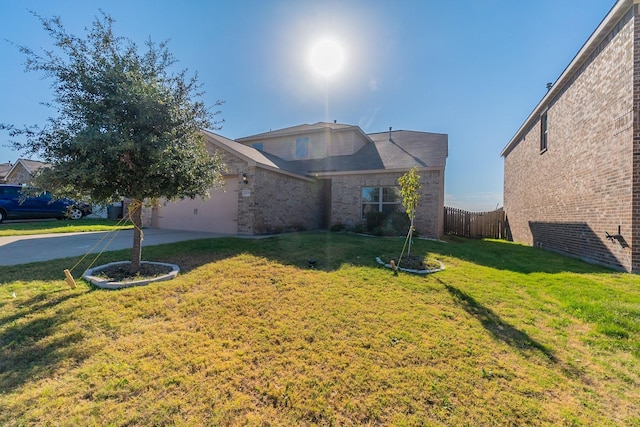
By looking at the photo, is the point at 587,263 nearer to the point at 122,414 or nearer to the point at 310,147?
the point at 122,414

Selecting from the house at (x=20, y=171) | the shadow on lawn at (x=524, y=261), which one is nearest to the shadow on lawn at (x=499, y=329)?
the shadow on lawn at (x=524, y=261)

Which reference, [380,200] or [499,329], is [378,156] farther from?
[499,329]

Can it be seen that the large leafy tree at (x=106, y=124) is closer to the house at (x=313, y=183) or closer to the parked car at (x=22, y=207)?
the house at (x=313, y=183)

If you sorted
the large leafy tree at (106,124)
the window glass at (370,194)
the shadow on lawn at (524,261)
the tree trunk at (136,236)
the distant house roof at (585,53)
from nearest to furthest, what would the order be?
the large leafy tree at (106,124), the tree trunk at (136,236), the distant house roof at (585,53), the shadow on lawn at (524,261), the window glass at (370,194)

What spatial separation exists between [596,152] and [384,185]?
6.89 meters

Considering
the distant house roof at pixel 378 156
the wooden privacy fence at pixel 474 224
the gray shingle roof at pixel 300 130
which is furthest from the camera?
the gray shingle roof at pixel 300 130

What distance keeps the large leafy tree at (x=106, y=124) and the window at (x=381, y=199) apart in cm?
888

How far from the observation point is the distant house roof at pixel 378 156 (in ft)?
39.3

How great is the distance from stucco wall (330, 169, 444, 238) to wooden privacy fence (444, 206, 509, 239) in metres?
2.63

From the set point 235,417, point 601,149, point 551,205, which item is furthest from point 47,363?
point 551,205

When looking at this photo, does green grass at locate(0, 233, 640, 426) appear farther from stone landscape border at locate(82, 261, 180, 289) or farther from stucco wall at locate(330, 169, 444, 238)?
stucco wall at locate(330, 169, 444, 238)

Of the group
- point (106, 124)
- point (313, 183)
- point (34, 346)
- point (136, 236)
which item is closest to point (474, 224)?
point (313, 183)

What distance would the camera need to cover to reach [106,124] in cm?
456

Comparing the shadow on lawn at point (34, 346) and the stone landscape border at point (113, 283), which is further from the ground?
the stone landscape border at point (113, 283)
